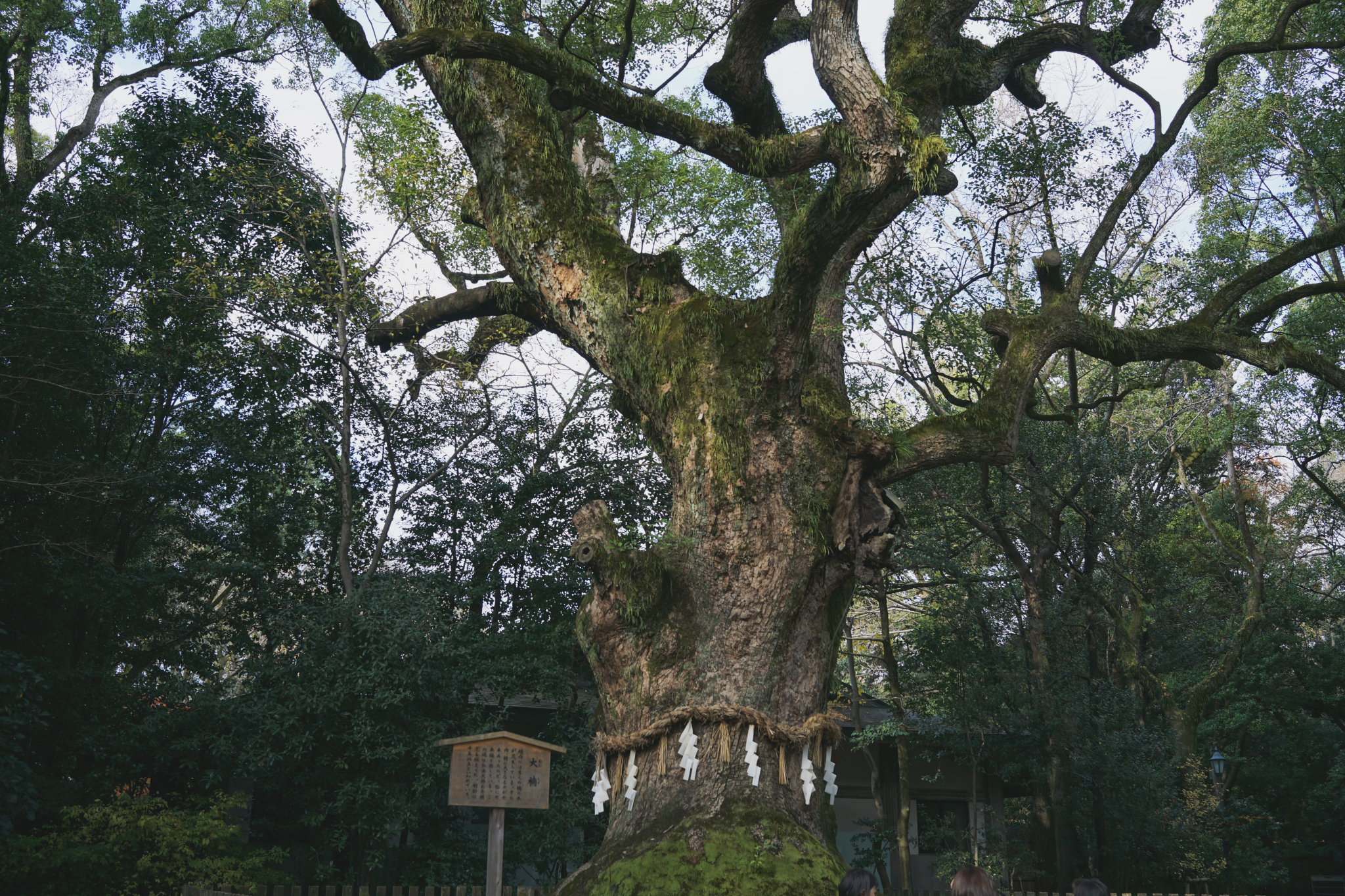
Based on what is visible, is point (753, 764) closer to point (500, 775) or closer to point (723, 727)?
point (723, 727)

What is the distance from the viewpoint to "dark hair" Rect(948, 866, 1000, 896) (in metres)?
3.01

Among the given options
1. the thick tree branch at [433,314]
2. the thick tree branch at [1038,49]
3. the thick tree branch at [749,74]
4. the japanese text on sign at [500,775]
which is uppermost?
the thick tree branch at [1038,49]

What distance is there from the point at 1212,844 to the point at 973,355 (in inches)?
241

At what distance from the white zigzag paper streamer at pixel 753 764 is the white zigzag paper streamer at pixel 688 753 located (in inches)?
10.3

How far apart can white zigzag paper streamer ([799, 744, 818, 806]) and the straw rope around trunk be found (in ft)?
0.25

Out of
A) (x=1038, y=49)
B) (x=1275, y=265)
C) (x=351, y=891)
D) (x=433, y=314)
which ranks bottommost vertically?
(x=351, y=891)

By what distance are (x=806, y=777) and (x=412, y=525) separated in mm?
7935

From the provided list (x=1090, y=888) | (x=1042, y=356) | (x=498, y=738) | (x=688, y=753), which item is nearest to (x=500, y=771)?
(x=498, y=738)

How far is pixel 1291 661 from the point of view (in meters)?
13.2

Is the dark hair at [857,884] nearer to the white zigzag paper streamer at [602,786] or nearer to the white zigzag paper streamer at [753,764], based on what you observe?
the white zigzag paper streamer at [753,764]

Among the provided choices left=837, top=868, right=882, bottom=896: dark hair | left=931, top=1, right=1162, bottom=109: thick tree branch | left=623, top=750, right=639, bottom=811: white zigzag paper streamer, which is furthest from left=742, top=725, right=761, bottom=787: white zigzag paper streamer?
left=931, top=1, right=1162, bottom=109: thick tree branch

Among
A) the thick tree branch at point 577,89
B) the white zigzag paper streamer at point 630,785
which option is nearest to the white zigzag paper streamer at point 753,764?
the white zigzag paper streamer at point 630,785

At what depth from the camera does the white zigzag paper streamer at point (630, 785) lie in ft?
16.1

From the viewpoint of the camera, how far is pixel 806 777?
4.99m
